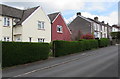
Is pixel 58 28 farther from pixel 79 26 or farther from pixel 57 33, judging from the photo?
pixel 79 26

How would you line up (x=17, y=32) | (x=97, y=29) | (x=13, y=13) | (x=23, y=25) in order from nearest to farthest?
(x=23, y=25), (x=17, y=32), (x=13, y=13), (x=97, y=29)

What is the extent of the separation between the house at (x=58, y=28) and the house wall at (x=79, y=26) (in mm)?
12963

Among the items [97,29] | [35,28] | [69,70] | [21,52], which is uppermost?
[97,29]

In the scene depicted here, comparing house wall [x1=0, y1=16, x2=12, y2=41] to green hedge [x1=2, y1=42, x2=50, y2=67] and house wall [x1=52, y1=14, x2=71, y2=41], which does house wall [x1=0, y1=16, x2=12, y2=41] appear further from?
house wall [x1=52, y1=14, x2=71, y2=41]

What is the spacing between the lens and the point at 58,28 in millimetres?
32375

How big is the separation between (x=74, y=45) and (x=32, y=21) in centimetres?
828

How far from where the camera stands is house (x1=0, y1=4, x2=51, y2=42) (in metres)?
24.0

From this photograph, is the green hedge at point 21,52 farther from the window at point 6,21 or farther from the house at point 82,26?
the house at point 82,26

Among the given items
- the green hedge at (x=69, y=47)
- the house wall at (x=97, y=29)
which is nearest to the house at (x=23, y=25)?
the green hedge at (x=69, y=47)

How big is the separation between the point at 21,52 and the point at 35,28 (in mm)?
12209

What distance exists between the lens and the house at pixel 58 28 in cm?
3097

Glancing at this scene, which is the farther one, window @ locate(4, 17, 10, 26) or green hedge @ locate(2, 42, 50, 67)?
window @ locate(4, 17, 10, 26)

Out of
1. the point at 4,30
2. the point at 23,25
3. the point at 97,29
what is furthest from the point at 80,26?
the point at 4,30

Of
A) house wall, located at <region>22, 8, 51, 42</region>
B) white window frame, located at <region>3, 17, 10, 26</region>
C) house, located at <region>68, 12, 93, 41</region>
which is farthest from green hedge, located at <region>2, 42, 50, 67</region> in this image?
house, located at <region>68, 12, 93, 41</region>
